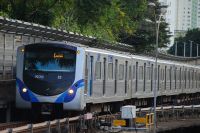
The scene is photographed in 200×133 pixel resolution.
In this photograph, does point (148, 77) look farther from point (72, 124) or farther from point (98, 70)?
point (72, 124)

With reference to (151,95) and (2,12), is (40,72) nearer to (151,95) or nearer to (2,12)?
(151,95)

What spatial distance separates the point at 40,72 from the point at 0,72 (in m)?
4.95

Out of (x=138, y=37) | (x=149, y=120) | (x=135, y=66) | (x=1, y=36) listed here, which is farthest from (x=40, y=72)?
(x=138, y=37)

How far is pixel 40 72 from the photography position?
25.9 metres

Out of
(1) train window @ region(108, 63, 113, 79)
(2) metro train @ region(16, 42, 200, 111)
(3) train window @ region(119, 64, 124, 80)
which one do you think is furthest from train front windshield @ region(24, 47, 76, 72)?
(3) train window @ region(119, 64, 124, 80)

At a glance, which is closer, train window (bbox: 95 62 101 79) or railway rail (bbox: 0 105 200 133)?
railway rail (bbox: 0 105 200 133)

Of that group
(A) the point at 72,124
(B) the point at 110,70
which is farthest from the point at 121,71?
(A) the point at 72,124

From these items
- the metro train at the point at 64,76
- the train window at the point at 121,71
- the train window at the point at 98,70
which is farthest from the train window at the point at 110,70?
the train window at the point at 121,71

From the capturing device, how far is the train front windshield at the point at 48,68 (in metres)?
25.7

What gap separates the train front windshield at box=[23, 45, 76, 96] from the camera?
2572 cm

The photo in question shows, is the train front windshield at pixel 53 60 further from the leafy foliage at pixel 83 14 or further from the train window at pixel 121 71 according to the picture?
the leafy foliage at pixel 83 14

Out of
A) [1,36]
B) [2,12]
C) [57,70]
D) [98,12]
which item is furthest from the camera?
[98,12]

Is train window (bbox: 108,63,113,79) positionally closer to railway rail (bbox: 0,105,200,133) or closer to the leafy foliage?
railway rail (bbox: 0,105,200,133)

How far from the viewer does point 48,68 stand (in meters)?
26.0
